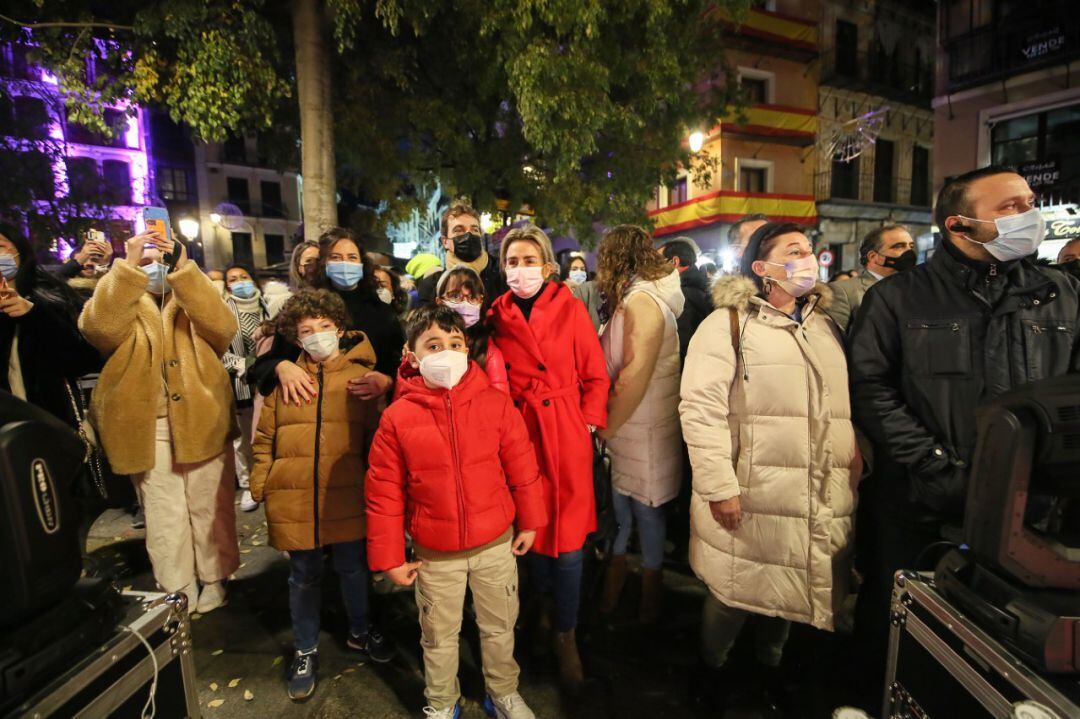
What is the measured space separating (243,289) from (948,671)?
221 inches

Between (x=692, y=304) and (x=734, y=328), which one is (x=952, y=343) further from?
(x=692, y=304)

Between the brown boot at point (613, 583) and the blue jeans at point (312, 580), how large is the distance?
1.57 meters

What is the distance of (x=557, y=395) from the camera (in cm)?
268

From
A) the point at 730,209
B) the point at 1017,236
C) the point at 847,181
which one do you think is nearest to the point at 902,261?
the point at 1017,236

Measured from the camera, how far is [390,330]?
325 centimetres

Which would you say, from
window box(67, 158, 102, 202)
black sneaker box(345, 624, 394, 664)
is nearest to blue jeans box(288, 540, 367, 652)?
black sneaker box(345, 624, 394, 664)

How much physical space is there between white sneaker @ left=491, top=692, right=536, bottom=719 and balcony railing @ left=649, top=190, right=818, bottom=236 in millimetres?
18752

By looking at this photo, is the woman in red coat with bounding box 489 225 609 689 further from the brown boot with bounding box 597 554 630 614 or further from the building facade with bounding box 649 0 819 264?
the building facade with bounding box 649 0 819 264

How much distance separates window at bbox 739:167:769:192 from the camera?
20703 millimetres

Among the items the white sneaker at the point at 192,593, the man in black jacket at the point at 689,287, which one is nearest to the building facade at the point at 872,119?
the man in black jacket at the point at 689,287

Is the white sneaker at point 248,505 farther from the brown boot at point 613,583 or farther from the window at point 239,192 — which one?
the window at point 239,192

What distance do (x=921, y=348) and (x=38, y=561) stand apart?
3.03 metres

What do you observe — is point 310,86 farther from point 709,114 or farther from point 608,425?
point 709,114

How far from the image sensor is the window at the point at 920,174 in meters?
23.3
